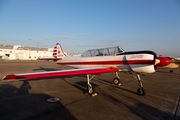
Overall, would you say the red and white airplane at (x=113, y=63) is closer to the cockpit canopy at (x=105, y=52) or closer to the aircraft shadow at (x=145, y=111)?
the cockpit canopy at (x=105, y=52)

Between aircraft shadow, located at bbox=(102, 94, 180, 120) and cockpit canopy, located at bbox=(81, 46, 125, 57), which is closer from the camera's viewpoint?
aircraft shadow, located at bbox=(102, 94, 180, 120)

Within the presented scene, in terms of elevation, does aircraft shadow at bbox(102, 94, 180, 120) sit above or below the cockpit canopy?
below

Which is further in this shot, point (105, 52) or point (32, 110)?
point (105, 52)

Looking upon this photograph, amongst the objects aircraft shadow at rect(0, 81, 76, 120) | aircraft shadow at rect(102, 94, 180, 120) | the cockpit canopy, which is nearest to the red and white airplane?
the cockpit canopy

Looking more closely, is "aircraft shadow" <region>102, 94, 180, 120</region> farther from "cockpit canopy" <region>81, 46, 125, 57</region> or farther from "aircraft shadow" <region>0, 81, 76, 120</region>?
"cockpit canopy" <region>81, 46, 125, 57</region>

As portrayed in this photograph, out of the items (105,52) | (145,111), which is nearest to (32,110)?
Result: (145,111)

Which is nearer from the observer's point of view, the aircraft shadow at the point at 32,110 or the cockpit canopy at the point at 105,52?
the aircraft shadow at the point at 32,110

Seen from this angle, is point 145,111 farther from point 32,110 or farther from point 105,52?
point 32,110

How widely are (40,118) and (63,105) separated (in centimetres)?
128

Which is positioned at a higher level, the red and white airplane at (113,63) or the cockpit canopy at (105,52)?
the cockpit canopy at (105,52)

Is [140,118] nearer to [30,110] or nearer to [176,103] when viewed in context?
[176,103]

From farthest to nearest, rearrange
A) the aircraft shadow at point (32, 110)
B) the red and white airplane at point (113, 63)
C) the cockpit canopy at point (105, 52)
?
the cockpit canopy at point (105, 52), the red and white airplane at point (113, 63), the aircraft shadow at point (32, 110)

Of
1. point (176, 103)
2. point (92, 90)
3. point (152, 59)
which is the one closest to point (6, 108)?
point (92, 90)

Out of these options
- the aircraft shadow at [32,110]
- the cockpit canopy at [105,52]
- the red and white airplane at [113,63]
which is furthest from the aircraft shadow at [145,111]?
the cockpit canopy at [105,52]
